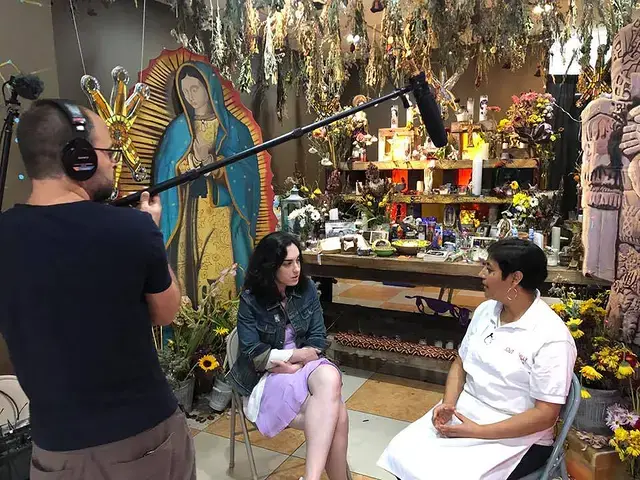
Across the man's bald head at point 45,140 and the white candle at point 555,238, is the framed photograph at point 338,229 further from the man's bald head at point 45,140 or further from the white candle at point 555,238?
the man's bald head at point 45,140

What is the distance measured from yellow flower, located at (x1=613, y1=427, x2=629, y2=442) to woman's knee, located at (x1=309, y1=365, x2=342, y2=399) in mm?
1152

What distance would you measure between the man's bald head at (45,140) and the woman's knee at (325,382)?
1360mm

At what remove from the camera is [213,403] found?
296 centimetres

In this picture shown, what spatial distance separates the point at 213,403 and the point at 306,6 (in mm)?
2745

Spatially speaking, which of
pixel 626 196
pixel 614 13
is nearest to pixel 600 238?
pixel 626 196

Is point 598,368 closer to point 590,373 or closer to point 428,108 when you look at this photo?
point 590,373

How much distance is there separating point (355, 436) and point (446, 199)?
3.07 m

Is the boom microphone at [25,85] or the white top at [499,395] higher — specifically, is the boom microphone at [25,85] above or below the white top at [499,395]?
above

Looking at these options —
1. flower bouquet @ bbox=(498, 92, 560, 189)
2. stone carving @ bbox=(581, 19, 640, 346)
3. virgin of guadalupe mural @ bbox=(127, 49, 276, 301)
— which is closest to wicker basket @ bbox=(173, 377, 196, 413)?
virgin of guadalupe mural @ bbox=(127, 49, 276, 301)

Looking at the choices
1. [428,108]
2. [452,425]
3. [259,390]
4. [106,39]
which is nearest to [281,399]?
[259,390]

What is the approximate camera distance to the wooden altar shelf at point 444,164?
489 centimetres

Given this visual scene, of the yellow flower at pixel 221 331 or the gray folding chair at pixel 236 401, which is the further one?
the yellow flower at pixel 221 331

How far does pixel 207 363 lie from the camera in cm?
292

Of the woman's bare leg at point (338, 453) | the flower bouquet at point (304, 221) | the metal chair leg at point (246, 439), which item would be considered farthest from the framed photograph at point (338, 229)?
the woman's bare leg at point (338, 453)
